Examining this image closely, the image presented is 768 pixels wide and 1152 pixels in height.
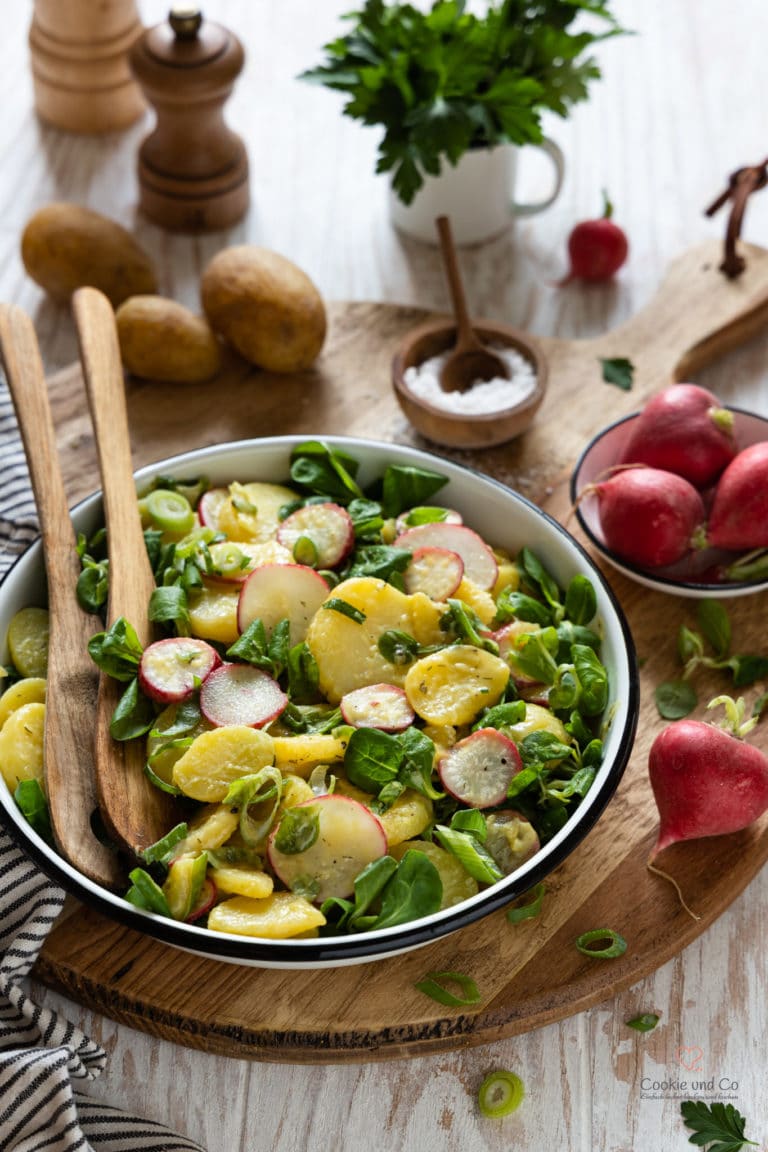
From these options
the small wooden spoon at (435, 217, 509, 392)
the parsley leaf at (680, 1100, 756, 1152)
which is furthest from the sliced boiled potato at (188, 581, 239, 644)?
the parsley leaf at (680, 1100, 756, 1152)

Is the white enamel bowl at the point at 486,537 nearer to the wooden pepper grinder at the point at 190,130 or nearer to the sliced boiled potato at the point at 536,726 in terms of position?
the sliced boiled potato at the point at 536,726

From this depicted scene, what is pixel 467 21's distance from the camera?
2.66 m

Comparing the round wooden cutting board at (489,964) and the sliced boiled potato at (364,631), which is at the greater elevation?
the sliced boiled potato at (364,631)

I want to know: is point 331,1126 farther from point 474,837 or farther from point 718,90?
point 718,90

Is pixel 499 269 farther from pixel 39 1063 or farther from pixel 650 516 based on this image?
pixel 39 1063

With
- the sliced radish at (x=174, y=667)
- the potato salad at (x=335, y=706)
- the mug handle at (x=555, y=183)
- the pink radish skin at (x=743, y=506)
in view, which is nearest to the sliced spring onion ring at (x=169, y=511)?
the potato salad at (x=335, y=706)

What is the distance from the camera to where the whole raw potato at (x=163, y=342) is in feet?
8.59

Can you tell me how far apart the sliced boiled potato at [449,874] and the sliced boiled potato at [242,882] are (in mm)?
191

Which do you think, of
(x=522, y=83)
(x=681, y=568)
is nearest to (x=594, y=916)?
(x=681, y=568)

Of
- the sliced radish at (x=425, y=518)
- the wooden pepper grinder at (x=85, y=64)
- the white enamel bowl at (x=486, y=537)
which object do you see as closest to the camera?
the white enamel bowl at (x=486, y=537)

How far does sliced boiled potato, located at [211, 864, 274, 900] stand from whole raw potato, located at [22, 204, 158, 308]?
1.63 metres

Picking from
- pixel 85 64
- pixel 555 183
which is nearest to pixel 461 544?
pixel 555 183

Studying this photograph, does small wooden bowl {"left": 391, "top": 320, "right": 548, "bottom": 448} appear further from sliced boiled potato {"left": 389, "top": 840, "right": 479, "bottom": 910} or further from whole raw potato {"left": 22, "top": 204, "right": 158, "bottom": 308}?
sliced boiled potato {"left": 389, "top": 840, "right": 479, "bottom": 910}

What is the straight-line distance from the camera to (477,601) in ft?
6.57
